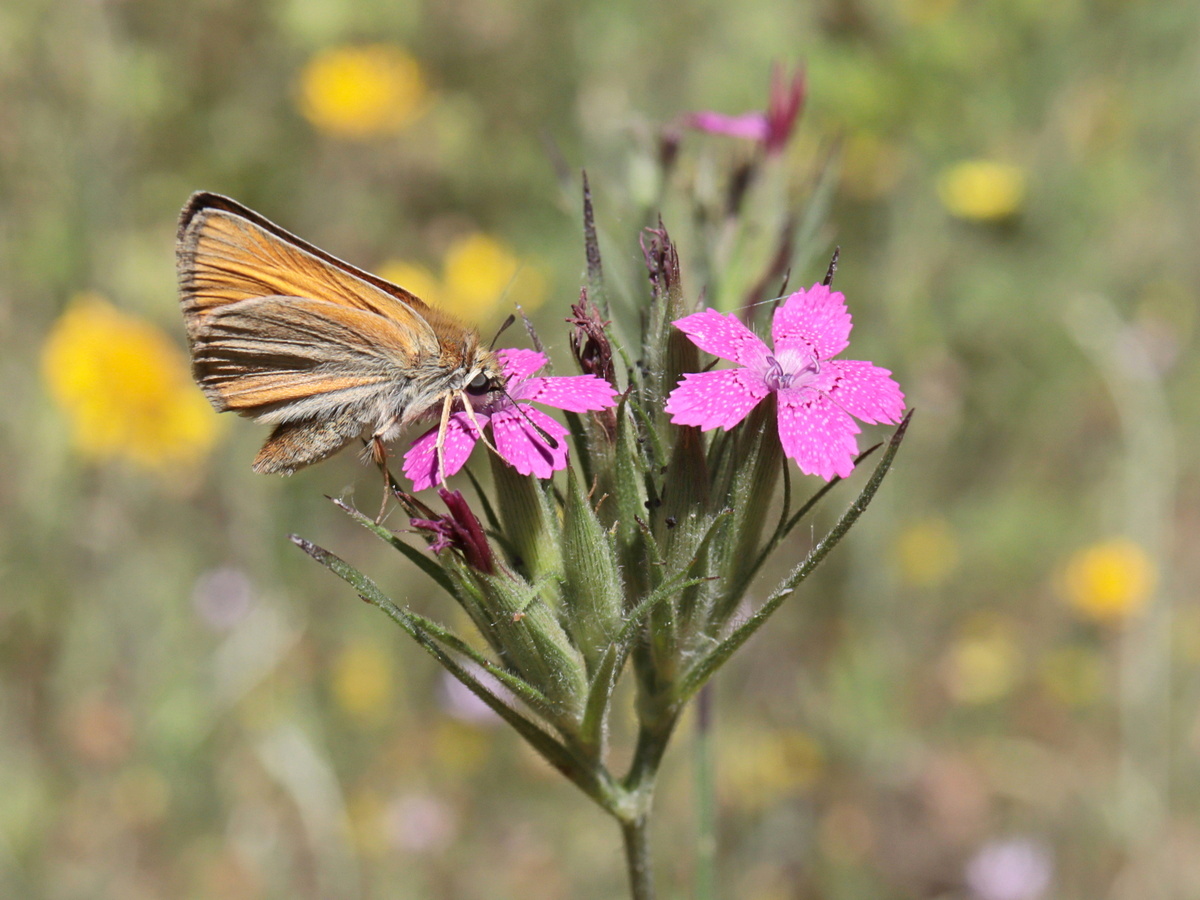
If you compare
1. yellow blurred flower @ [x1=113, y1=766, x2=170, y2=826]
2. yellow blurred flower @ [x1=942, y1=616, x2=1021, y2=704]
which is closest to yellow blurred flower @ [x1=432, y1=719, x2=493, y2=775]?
yellow blurred flower @ [x1=113, y1=766, x2=170, y2=826]

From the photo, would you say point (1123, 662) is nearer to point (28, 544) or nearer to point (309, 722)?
point (309, 722)

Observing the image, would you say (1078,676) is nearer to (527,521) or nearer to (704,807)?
(704,807)

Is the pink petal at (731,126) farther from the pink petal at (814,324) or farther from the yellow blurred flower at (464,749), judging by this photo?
the yellow blurred flower at (464,749)

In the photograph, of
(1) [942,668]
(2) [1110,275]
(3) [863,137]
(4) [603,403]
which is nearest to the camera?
(4) [603,403]

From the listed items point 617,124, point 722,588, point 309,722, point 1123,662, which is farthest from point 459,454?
point 1123,662

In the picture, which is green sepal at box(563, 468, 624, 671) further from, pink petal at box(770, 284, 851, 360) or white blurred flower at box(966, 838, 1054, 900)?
white blurred flower at box(966, 838, 1054, 900)

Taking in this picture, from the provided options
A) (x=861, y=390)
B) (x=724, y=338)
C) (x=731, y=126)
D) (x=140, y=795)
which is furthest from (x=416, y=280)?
(x=861, y=390)
